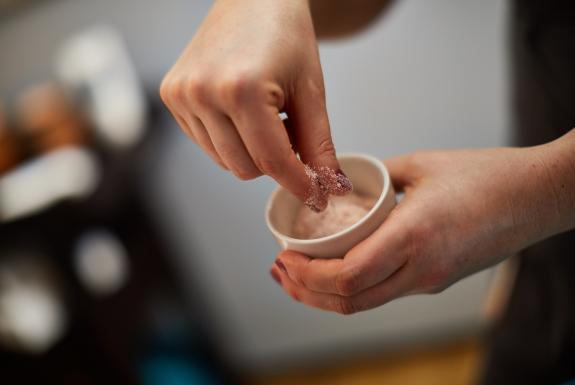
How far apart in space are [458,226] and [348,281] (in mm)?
126

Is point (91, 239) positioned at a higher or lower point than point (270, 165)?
lower

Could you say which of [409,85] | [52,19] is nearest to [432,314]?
[409,85]

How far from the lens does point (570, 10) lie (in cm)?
76

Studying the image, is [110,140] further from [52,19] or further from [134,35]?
[52,19]

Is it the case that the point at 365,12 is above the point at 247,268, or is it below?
above

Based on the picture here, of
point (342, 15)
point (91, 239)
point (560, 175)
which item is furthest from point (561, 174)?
point (91, 239)

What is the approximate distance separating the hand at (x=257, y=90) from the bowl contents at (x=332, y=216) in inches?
3.2

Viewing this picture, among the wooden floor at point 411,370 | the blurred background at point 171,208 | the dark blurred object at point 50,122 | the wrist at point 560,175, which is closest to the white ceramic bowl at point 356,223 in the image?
the wrist at point 560,175

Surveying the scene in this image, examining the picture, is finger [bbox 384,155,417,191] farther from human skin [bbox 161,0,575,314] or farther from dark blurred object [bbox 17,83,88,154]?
dark blurred object [bbox 17,83,88,154]

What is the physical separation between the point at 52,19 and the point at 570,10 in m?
1.66

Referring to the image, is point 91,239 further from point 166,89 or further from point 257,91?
point 257,91

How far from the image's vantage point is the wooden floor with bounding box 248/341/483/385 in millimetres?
1880

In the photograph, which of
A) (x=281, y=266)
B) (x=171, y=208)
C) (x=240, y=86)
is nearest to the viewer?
(x=240, y=86)

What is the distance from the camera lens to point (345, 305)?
23.2 inches
